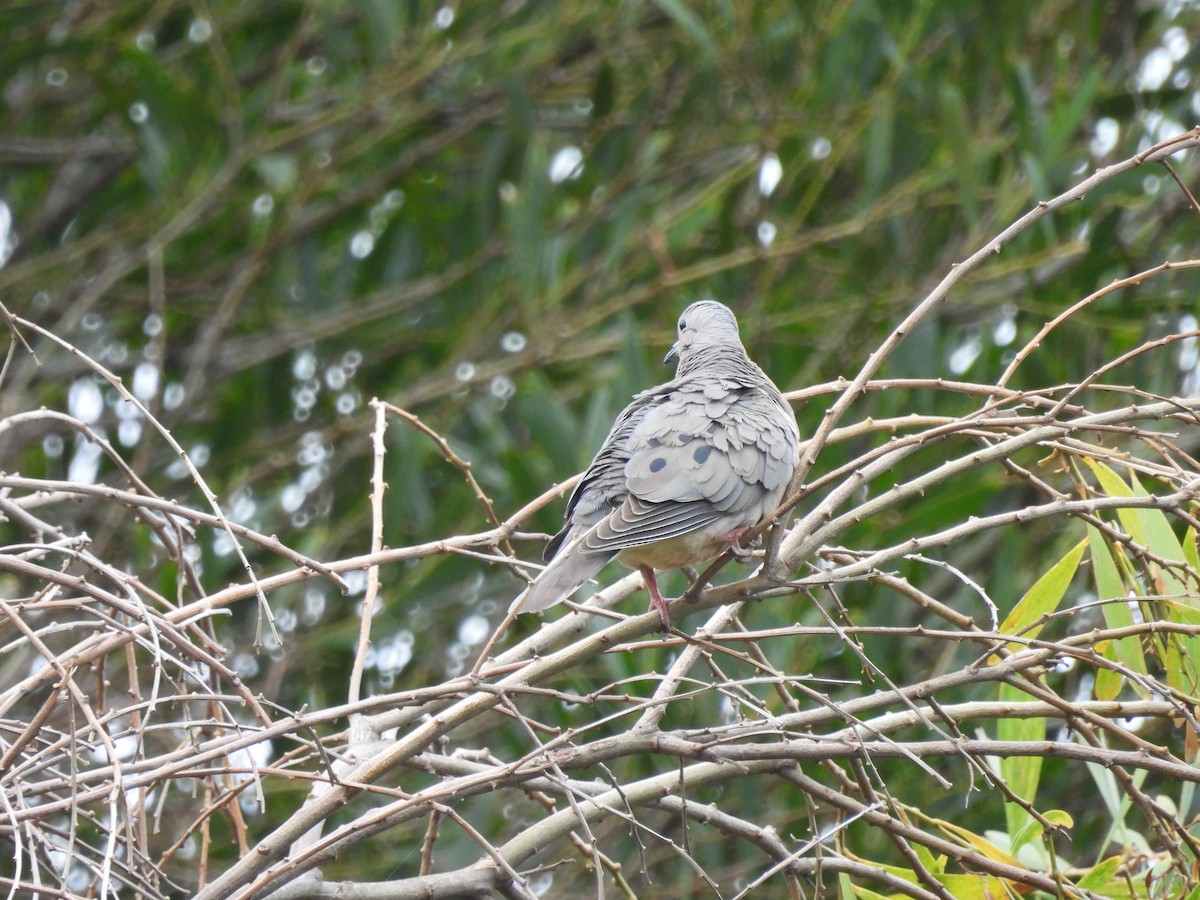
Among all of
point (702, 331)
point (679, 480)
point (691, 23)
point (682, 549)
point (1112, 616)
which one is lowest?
point (1112, 616)

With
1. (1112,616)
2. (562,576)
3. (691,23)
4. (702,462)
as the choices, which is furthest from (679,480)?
(691,23)

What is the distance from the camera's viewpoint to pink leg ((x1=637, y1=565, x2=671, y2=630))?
2.42 meters

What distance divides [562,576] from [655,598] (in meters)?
0.22

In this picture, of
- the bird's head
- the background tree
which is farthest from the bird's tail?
the background tree

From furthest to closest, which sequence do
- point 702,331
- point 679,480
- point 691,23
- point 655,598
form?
point 691,23
point 702,331
point 679,480
point 655,598

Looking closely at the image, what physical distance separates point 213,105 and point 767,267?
2392 mm

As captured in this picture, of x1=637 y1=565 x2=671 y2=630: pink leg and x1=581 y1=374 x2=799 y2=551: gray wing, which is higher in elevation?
x1=581 y1=374 x2=799 y2=551: gray wing

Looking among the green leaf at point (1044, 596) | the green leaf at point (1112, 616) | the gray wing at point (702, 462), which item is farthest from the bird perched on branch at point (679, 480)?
the green leaf at point (1112, 616)

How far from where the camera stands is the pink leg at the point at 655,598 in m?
2.42

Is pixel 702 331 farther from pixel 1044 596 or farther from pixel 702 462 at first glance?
pixel 1044 596

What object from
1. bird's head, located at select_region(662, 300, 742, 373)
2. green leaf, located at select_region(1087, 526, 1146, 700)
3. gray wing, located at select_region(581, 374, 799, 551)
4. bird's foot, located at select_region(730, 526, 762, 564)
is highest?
bird's head, located at select_region(662, 300, 742, 373)

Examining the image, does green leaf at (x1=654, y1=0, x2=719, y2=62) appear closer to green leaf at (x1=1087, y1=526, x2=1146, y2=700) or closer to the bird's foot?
the bird's foot

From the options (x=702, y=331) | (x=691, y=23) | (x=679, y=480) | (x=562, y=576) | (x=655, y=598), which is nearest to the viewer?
(x=655, y=598)

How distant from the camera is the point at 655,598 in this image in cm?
270
